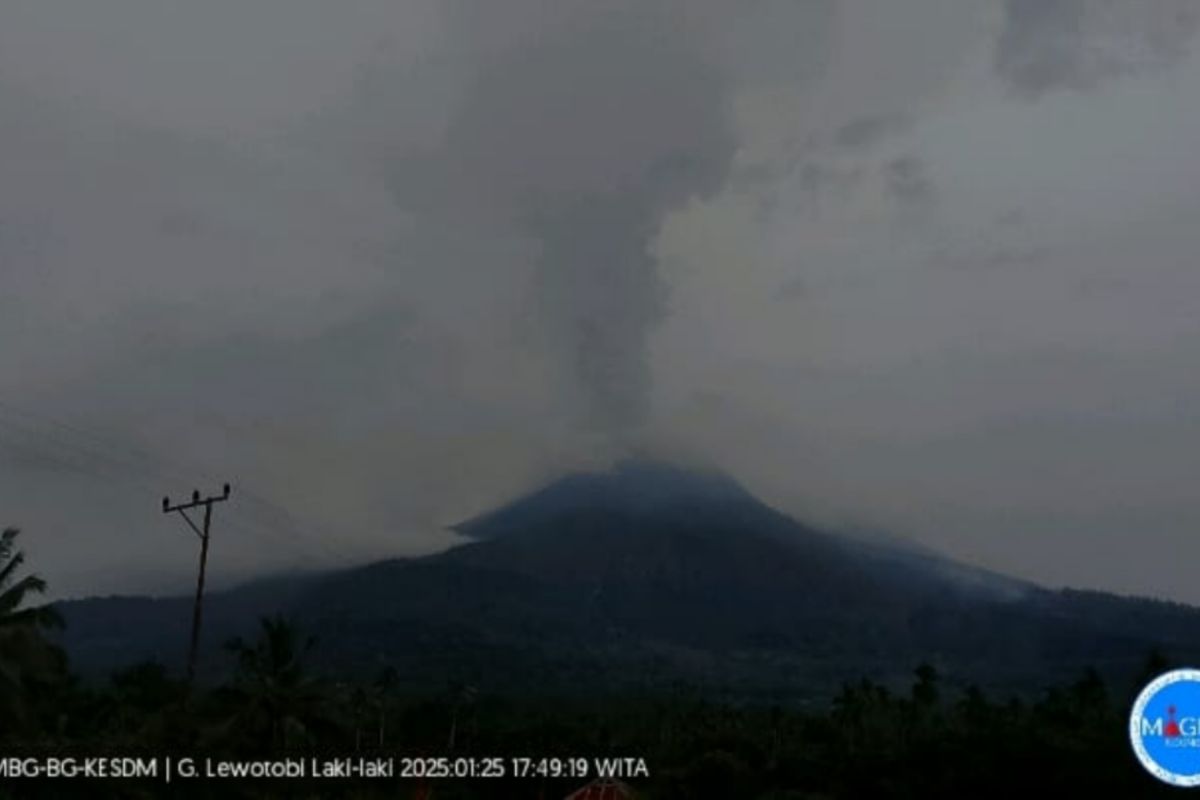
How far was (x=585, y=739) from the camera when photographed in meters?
75.1

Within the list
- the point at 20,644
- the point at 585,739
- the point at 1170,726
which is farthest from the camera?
the point at 585,739

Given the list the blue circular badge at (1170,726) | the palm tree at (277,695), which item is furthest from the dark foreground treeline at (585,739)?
the blue circular badge at (1170,726)

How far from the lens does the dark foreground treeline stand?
43.9 metres

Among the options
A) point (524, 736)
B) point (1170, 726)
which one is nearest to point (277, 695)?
point (524, 736)

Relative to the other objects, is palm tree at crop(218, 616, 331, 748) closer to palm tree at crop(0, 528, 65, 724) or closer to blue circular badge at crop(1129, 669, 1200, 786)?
palm tree at crop(0, 528, 65, 724)

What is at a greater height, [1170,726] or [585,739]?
[585,739]

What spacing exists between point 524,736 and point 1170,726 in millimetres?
55352

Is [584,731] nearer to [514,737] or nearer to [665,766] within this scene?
[514,737]

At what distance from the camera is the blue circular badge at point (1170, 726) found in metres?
23.2

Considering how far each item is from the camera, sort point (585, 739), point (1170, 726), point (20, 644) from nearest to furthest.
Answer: point (1170, 726) → point (20, 644) → point (585, 739)

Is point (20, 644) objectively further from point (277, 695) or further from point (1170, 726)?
point (1170, 726)

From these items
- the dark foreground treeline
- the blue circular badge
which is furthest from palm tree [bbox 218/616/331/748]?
the blue circular badge

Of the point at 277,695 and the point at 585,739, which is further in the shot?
the point at 585,739

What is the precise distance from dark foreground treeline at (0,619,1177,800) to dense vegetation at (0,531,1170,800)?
0.09 metres
